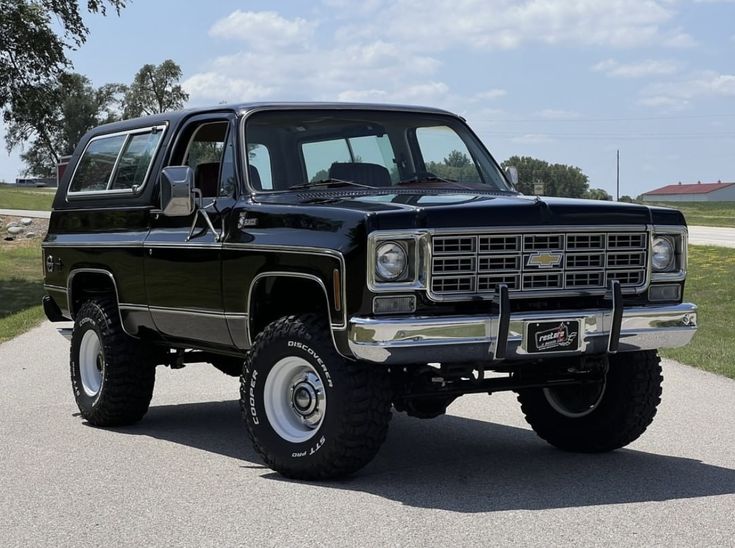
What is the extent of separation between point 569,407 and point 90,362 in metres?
3.56

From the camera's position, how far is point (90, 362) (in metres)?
9.34

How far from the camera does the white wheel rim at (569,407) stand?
778 centimetres

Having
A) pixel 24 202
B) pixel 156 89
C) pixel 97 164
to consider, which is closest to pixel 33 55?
pixel 97 164

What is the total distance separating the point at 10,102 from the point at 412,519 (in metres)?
24.3

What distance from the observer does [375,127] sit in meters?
8.30

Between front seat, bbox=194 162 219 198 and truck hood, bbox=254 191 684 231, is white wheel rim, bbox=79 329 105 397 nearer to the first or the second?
front seat, bbox=194 162 219 198

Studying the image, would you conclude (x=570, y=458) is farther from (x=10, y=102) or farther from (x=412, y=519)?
(x=10, y=102)

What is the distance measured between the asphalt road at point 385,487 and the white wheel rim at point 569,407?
265 mm

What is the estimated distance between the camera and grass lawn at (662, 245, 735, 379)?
13391mm

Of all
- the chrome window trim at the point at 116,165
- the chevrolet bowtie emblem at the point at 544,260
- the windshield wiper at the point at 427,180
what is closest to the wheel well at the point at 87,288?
the chrome window trim at the point at 116,165

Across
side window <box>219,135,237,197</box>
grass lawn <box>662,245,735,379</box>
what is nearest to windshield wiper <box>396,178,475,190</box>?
side window <box>219,135,237,197</box>

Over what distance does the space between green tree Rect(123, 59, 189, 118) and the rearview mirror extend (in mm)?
100363

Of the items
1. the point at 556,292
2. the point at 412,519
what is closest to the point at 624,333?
the point at 556,292

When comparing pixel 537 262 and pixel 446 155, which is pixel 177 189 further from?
pixel 537 262
